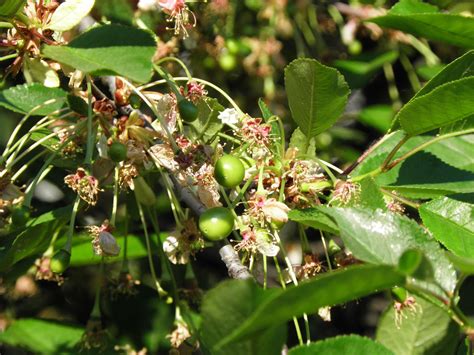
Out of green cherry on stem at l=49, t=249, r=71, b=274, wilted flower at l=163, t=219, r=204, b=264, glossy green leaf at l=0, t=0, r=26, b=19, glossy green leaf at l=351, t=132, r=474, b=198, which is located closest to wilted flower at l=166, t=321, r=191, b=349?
wilted flower at l=163, t=219, r=204, b=264

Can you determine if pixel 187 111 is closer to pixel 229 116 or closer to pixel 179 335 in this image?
pixel 229 116

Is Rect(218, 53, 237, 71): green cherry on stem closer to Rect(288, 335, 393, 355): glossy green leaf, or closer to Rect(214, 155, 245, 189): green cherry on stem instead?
Rect(214, 155, 245, 189): green cherry on stem

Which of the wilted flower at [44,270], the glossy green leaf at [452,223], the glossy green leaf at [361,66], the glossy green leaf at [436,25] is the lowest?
the wilted flower at [44,270]

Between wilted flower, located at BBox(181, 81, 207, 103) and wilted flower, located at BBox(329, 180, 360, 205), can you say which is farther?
wilted flower, located at BBox(181, 81, 207, 103)

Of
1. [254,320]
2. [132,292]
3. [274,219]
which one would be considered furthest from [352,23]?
[254,320]

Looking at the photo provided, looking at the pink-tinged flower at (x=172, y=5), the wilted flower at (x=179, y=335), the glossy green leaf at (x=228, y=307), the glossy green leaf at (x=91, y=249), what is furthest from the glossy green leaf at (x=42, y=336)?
the glossy green leaf at (x=228, y=307)

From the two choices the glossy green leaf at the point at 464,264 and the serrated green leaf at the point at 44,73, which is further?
the serrated green leaf at the point at 44,73

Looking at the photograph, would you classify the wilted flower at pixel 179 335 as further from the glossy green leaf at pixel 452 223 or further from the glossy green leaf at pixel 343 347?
the glossy green leaf at pixel 343 347

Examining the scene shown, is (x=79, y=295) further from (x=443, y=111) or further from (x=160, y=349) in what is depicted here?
(x=443, y=111)
